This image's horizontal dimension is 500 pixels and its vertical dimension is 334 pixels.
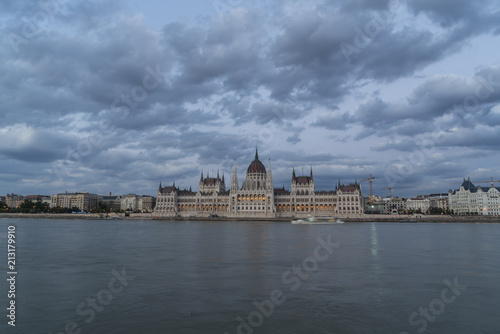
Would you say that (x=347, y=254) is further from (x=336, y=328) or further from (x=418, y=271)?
(x=336, y=328)

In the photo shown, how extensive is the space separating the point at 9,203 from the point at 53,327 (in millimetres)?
219489

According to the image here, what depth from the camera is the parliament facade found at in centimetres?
13125

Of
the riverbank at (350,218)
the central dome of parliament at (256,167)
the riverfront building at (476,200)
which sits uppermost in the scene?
the central dome of parliament at (256,167)

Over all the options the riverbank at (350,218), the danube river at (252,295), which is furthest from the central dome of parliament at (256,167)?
the danube river at (252,295)

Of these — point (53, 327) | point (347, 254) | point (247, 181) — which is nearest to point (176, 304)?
point (53, 327)

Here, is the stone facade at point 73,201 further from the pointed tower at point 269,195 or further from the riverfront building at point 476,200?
the riverfront building at point 476,200

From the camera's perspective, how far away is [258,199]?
134m

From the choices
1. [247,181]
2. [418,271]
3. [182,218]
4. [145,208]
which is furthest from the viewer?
[145,208]

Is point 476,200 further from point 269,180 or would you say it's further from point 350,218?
point 269,180

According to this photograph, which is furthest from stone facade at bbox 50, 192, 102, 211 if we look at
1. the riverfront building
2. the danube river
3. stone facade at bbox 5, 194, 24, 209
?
the riverfront building

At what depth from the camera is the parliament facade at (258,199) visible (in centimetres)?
13125

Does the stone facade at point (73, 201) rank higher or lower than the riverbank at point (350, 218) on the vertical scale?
higher

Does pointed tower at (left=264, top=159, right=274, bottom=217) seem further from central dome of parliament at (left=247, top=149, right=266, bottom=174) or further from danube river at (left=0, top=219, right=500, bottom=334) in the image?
danube river at (left=0, top=219, right=500, bottom=334)

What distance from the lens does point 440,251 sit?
30578mm
